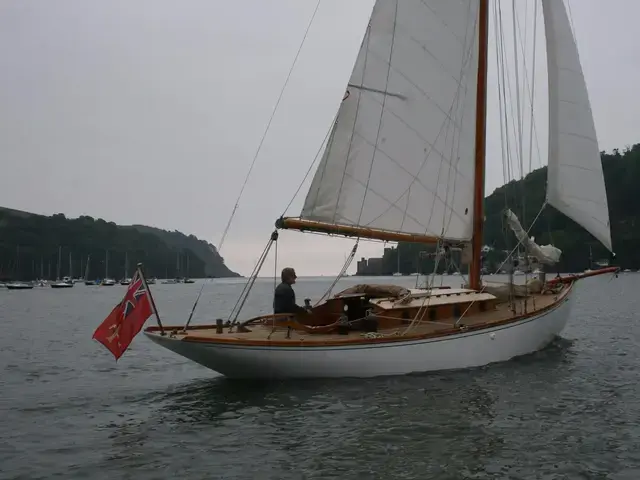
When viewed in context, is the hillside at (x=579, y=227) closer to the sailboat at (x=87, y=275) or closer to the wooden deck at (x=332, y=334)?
the sailboat at (x=87, y=275)

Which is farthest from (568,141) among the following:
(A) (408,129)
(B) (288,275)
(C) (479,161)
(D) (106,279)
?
(D) (106,279)

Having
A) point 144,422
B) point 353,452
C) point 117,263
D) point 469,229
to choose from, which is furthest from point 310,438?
point 117,263

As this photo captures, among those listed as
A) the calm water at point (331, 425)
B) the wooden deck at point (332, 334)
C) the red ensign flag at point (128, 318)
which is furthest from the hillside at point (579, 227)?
the red ensign flag at point (128, 318)

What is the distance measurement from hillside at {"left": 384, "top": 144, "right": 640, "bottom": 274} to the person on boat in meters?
105

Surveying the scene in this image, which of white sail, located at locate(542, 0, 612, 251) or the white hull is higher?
white sail, located at locate(542, 0, 612, 251)

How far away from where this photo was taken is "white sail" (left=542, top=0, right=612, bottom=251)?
1912cm

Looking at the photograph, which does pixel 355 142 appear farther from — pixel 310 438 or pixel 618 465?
pixel 618 465

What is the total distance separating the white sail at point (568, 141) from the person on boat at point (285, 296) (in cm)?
925

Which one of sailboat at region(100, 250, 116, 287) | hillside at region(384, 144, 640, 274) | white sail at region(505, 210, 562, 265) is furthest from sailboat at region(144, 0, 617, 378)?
sailboat at region(100, 250, 116, 287)

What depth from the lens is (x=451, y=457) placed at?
930cm

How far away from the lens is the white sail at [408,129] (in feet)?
51.5

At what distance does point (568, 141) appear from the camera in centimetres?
1923

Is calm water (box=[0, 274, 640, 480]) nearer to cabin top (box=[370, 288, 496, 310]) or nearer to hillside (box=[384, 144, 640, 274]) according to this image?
cabin top (box=[370, 288, 496, 310])

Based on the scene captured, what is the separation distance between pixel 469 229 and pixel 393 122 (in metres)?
3.90
